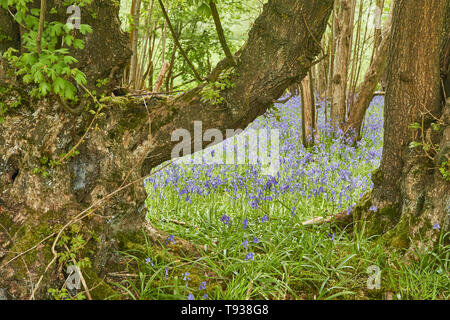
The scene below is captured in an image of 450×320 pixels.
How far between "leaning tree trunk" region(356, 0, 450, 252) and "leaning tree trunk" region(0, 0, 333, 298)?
2.30 feet

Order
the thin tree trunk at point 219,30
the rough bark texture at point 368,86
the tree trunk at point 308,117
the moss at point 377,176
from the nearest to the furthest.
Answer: the thin tree trunk at point 219,30, the moss at point 377,176, the rough bark texture at point 368,86, the tree trunk at point 308,117

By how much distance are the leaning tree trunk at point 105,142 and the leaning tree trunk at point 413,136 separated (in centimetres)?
70

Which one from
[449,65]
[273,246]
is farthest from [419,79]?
[273,246]

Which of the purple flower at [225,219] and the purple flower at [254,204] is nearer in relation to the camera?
the purple flower at [225,219]

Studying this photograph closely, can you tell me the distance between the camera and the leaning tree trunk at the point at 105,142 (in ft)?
8.73

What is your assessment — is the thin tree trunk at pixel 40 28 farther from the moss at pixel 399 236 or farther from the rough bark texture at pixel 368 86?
the rough bark texture at pixel 368 86

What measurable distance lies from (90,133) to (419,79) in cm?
248

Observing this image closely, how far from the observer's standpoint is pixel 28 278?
8.19 feet
